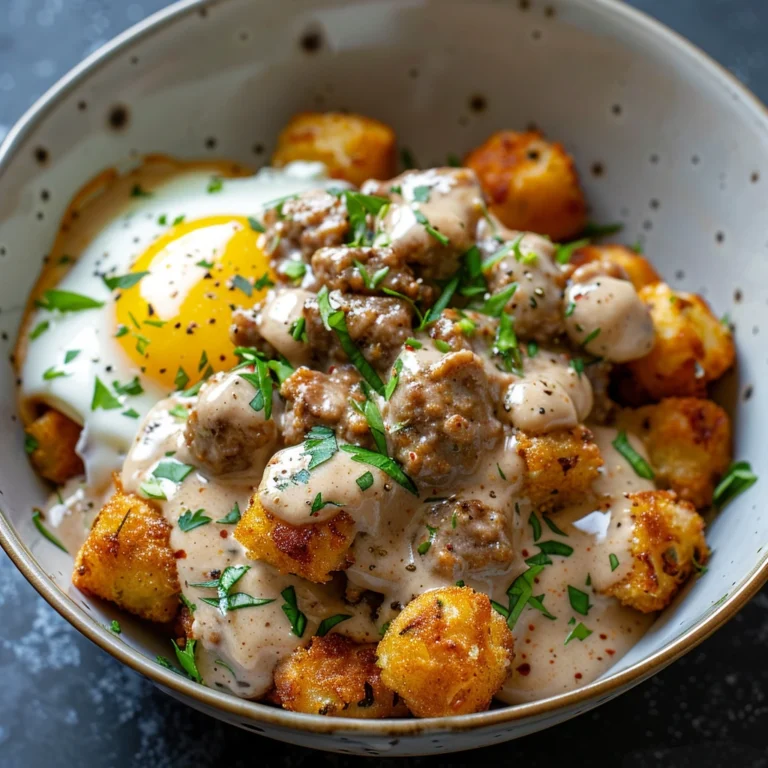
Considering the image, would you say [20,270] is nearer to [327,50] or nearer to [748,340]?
[327,50]

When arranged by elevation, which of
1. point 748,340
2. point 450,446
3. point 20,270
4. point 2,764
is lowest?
point 2,764

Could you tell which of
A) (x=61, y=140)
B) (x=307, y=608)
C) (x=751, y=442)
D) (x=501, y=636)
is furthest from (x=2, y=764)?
(x=751, y=442)

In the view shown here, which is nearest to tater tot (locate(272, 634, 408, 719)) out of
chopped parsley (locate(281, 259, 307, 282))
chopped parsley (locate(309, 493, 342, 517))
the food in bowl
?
the food in bowl

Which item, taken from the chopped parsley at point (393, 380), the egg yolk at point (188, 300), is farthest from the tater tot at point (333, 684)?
the egg yolk at point (188, 300)

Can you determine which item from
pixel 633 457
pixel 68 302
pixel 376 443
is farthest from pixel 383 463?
pixel 68 302

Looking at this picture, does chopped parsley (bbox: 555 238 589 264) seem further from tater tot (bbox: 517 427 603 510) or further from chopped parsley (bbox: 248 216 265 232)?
chopped parsley (bbox: 248 216 265 232)

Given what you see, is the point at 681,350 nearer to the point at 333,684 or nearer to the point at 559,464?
the point at 559,464
